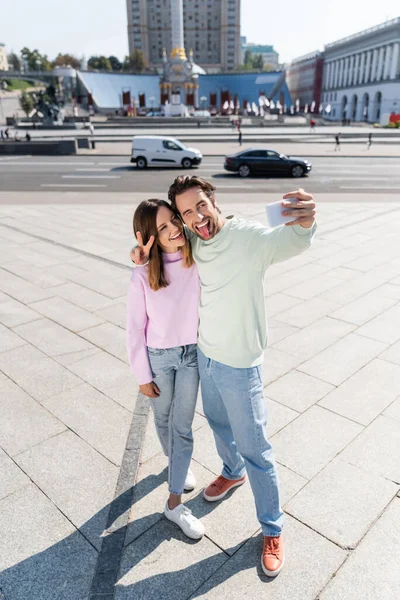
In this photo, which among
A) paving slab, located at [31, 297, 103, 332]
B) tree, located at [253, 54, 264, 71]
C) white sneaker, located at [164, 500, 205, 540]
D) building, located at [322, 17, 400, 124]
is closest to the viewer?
white sneaker, located at [164, 500, 205, 540]

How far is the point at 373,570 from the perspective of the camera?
2.65 metres

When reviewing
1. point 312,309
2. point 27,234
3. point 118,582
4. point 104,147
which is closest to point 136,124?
point 104,147

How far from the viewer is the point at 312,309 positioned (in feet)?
20.9

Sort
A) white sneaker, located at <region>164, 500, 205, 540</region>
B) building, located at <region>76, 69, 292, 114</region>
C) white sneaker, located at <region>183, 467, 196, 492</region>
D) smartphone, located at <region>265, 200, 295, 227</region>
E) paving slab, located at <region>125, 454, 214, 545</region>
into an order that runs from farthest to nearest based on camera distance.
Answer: building, located at <region>76, 69, 292, 114</region>
white sneaker, located at <region>183, 467, 196, 492</region>
paving slab, located at <region>125, 454, 214, 545</region>
white sneaker, located at <region>164, 500, 205, 540</region>
smartphone, located at <region>265, 200, 295, 227</region>

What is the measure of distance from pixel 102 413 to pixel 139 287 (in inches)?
79.0

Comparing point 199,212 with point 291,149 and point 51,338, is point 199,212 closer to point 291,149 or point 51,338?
point 51,338

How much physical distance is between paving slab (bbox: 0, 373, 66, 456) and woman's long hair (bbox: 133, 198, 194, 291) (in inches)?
82.8

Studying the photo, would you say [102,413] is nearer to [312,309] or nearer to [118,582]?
[118,582]

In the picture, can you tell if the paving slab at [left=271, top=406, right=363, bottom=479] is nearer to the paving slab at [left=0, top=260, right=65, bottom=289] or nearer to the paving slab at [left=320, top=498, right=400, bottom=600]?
the paving slab at [left=320, top=498, right=400, bottom=600]

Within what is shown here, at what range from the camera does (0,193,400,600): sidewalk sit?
2643 millimetres

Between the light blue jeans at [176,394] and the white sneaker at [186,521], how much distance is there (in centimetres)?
27

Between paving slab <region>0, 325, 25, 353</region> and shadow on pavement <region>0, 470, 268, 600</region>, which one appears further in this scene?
paving slab <region>0, 325, 25, 353</region>

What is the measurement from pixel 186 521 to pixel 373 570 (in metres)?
1.12

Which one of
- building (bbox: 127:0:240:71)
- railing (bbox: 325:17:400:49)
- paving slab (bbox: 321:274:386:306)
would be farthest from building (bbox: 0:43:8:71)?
paving slab (bbox: 321:274:386:306)
